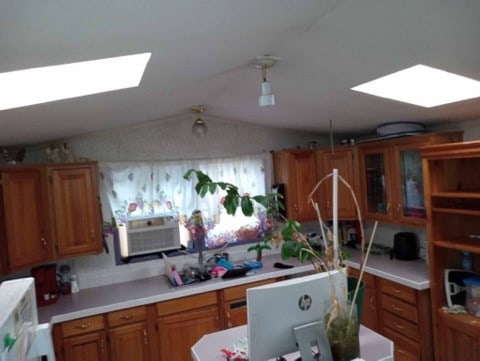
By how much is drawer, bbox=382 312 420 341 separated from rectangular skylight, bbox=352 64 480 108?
1711 millimetres

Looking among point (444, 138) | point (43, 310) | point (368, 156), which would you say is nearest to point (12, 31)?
point (43, 310)

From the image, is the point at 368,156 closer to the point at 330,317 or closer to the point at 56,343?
the point at 330,317

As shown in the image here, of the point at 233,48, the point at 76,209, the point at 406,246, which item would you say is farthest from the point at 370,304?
the point at 76,209

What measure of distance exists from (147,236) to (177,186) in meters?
0.56

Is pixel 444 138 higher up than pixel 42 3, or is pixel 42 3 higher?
pixel 42 3

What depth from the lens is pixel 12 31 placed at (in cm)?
93

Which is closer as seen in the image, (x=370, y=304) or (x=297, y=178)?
(x=370, y=304)

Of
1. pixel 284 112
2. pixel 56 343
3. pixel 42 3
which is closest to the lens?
pixel 42 3

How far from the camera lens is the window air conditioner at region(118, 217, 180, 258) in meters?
3.10

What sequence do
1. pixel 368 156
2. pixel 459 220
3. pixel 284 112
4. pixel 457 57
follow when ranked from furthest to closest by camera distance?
pixel 368 156
pixel 284 112
pixel 459 220
pixel 457 57

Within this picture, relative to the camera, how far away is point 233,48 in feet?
5.30

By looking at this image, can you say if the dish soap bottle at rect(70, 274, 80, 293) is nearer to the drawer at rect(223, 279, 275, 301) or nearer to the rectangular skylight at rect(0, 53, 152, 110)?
the drawer at rect(223, 279, 275, 301)

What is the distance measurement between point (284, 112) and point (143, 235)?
1.72 meters

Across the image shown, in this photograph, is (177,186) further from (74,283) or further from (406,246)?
(406,246)
